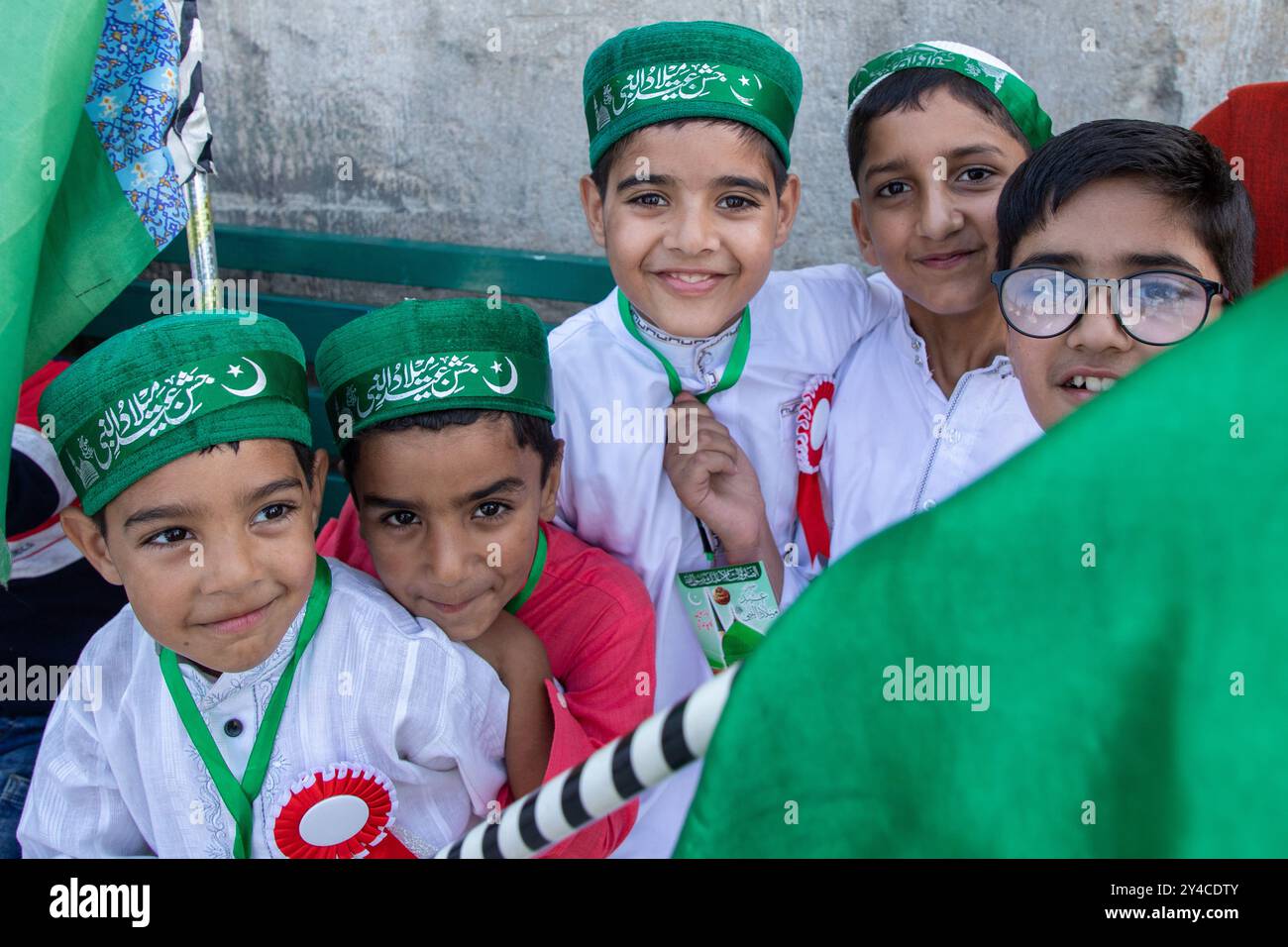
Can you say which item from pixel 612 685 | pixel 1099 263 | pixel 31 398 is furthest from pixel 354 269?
pixel 1099 263

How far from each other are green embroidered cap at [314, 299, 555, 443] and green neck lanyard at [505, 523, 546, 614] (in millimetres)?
255

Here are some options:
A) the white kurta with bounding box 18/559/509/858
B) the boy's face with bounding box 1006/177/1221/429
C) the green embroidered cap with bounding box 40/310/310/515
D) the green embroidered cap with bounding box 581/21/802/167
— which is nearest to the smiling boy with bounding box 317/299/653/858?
the white kurta with bounding box 18/559/509/858

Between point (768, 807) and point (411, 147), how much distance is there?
3.27 m

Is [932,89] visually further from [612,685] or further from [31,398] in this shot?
[31,398]

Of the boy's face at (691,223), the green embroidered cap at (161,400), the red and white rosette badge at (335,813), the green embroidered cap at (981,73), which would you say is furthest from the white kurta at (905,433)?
the green embroidered cap at (161,400)

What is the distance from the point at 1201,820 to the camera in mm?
765

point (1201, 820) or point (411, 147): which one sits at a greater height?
point (411, 147)

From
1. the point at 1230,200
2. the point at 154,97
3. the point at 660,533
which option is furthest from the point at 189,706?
the point at 1230,200

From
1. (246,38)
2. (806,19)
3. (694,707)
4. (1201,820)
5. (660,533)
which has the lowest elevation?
(1201,820)

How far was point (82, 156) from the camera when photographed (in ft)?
6.72

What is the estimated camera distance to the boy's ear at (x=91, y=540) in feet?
6.24

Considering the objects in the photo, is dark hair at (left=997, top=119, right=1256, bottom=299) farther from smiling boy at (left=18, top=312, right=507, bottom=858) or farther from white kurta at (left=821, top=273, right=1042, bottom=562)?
smiling boy at (left=18, top=312, right=507, bottom=858)

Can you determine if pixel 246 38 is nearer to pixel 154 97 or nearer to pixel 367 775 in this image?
pixel 154 97

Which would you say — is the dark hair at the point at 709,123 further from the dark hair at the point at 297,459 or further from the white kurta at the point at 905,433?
the dark hair at the point at 297,459
